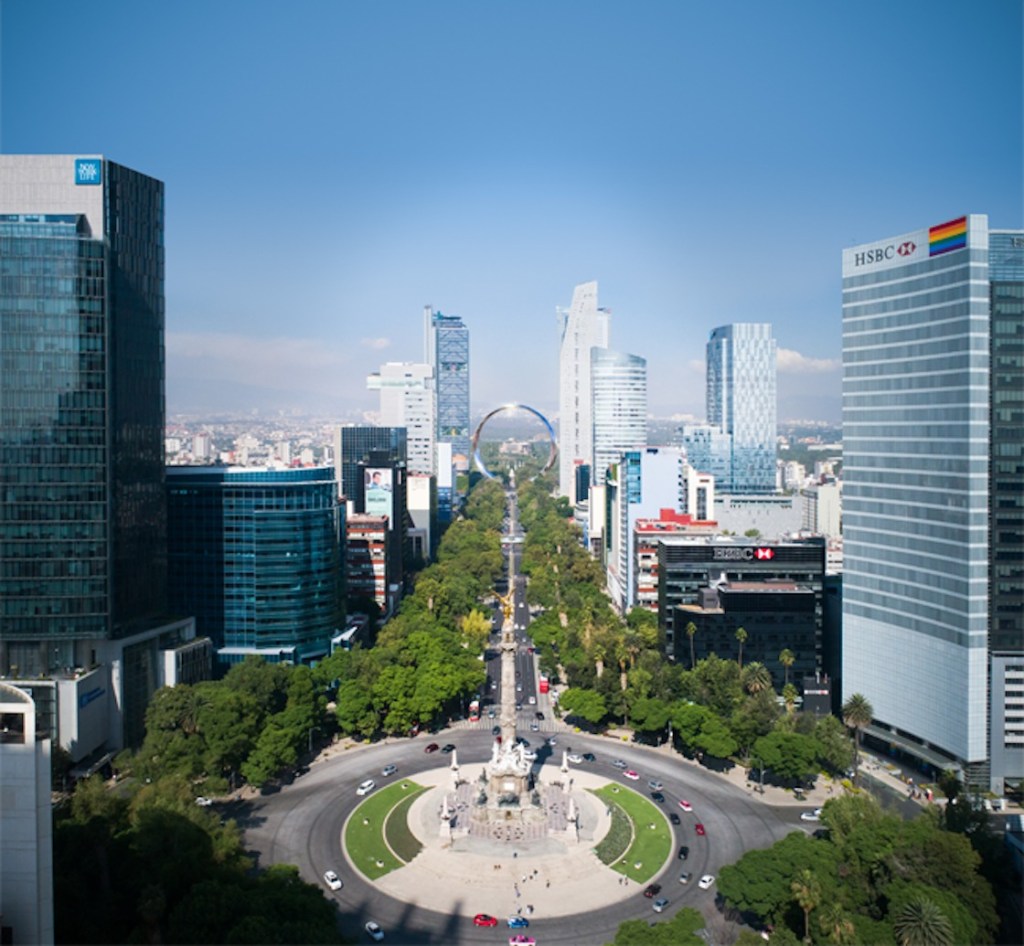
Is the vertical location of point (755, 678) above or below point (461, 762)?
above

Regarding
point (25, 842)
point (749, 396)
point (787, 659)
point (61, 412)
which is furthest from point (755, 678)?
point (749, 396)

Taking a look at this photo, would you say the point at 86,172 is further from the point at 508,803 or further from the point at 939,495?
the point at 939,495

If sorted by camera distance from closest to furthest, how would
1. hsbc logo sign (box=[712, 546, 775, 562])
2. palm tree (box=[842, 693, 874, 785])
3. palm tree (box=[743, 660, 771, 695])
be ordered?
palm tree (box=[842, 693, 874, 785]), palm tree (box=[743, 660, 771, 695]), hsbc logo sign (box=[712, 546, 775, 562])

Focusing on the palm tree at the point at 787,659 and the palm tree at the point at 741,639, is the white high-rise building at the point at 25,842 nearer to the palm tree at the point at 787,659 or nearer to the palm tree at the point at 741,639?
the palm tree at the point at 741,639

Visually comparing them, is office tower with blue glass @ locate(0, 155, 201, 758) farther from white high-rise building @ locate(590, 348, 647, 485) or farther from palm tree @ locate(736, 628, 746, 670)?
white high-rise building @ locate(590, 348, 647, 485)

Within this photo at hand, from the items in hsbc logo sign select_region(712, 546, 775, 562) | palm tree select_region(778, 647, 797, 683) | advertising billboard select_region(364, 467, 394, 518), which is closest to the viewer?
palm tree select_region(778, 647, 797, 683)

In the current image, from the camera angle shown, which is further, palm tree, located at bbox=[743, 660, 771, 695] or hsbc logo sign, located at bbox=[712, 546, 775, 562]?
hsbc logo sign, located at bbox=[712, 546, 775, 562]

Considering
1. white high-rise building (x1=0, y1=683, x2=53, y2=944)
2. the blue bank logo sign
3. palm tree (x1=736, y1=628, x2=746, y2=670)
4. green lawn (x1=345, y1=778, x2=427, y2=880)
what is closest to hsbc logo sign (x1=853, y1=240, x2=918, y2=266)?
palm tree (x1=736, y1=628, x2=746, y2=670)
